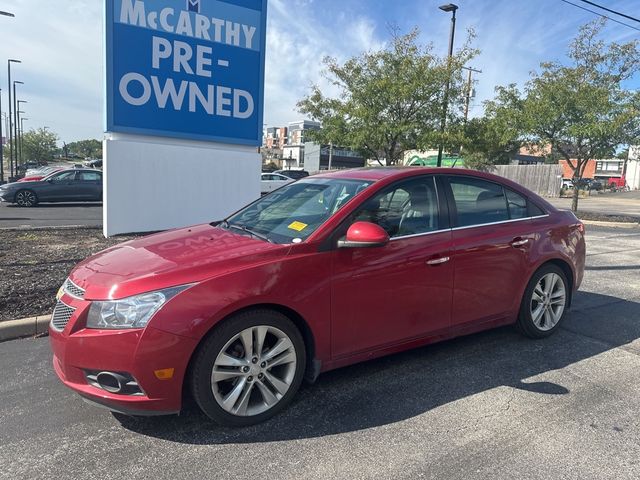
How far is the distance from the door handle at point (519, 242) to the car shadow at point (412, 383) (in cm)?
95

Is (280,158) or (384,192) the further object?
(280,158)

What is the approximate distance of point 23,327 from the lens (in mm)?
4637

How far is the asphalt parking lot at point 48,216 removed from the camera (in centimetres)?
1217

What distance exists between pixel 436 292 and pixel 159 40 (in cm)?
784

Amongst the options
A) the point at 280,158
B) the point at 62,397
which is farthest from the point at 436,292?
the point at 280,158

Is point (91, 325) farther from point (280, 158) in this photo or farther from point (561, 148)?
point (280, 158)

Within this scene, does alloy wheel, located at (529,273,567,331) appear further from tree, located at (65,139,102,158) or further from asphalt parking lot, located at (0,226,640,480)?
tree, located at (65,139,102,158)

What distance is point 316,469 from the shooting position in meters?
2.63

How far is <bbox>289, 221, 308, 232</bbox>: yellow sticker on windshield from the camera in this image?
3.44m

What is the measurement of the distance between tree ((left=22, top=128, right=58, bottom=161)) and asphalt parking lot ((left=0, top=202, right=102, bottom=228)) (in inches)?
2675

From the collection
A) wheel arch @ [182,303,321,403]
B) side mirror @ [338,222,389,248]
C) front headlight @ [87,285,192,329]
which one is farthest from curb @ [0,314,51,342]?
side mirror @ [338,222,389,248]

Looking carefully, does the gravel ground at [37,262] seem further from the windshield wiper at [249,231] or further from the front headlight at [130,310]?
the front headlight at [130,310]

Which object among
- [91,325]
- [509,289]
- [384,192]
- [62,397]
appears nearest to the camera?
[91,325]

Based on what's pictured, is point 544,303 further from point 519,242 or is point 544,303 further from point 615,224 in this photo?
point 615,224
